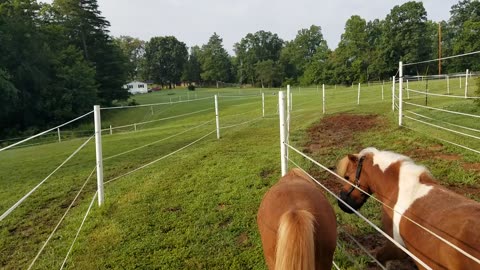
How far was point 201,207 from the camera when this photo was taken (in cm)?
472

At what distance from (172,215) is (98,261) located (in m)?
1.20

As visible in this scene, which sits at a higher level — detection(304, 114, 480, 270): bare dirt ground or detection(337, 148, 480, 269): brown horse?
detection(337, 148, 480, 269): brown horse

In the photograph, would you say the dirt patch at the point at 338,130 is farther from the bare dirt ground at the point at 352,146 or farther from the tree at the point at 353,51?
the tree at the point at 353,51

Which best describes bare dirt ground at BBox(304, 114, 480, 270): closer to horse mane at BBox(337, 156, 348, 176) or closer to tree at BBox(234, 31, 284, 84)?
horse mane at BBox(337, 156, 348, 176)

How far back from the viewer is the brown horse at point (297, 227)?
5.82 ft

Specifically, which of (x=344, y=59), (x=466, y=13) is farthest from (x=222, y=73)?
(x=466, y=13)

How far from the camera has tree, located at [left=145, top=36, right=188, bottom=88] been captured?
272 ft

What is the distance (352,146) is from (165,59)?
81604mm

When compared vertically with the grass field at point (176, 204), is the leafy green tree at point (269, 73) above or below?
above

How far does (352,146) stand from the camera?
7234mm

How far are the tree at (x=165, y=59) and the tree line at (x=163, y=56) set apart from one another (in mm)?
251

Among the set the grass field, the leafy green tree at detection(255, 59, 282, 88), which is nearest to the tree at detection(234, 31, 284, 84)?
the leafy green tree at detection(255, 59, 282, 88)

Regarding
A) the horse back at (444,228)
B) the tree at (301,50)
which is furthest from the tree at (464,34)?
A: the horse back at (444,228)

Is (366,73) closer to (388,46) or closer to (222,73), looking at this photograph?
(388,46)
